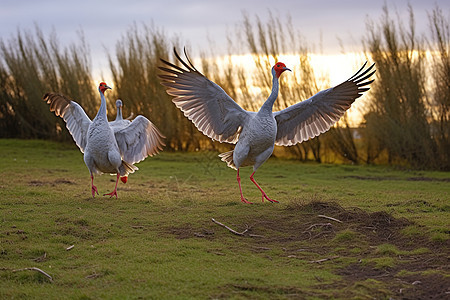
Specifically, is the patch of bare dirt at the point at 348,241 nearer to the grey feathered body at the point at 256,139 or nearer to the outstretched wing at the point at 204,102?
the grey feathered body at the point at 256,139

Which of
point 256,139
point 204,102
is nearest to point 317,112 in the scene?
point 256,139

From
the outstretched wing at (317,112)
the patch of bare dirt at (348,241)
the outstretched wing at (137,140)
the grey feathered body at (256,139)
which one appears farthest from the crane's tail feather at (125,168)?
the patch of bare dirt at (348,241)

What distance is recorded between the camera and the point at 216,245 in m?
5.66

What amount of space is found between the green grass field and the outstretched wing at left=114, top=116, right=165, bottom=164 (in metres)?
0.66

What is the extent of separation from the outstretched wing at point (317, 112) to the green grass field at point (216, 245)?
42.0 inches

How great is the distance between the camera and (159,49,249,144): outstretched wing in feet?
25.5

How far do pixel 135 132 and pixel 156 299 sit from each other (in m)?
5.30

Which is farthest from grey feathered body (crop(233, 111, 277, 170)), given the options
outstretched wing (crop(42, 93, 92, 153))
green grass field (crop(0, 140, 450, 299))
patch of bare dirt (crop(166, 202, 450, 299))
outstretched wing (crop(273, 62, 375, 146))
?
outstretched wing (crop(42, 93, 92, 153))

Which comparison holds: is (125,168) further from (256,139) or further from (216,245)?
(216,245)

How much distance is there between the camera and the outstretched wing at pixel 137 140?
9.17 m

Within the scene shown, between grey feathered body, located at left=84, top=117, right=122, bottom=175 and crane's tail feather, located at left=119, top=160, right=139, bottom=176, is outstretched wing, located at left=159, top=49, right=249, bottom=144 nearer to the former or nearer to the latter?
grey feathered body, located at left=84, top=117, right=122, bottom=175

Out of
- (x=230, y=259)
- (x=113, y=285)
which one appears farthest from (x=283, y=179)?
(x=113, y=285)

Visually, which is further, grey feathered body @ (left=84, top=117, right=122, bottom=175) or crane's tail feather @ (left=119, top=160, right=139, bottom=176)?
crane's tail feather @ (left=119, top=160, right=139, bottom=176)

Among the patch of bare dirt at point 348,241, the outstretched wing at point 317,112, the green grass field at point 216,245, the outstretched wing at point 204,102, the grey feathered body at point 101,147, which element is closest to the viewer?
the green grass field at point 216,245
